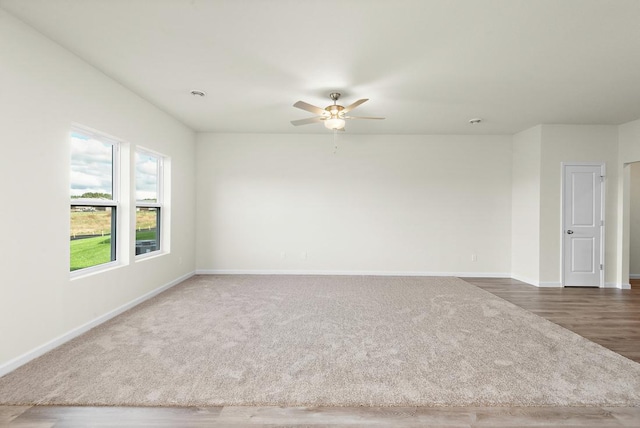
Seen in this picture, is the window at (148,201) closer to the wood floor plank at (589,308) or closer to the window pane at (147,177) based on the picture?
the window pane at (147,177)

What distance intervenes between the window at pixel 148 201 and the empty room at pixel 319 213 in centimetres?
6

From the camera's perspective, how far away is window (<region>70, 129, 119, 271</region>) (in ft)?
10.2

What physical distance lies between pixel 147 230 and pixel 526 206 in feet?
21.1

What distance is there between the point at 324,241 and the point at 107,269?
3.51m

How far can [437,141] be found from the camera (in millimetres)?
5816

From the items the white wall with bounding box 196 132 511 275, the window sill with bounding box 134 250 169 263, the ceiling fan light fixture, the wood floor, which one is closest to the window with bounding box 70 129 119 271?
the window sill with bounding box 134 250 169 263

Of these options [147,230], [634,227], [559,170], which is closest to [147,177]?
[147,230]

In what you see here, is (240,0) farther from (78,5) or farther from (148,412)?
(148,412)

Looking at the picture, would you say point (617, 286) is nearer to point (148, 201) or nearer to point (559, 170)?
point (559, 170)

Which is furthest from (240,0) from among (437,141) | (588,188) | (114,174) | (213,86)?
(588,188)

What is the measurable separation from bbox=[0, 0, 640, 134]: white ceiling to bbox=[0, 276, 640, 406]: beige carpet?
2722 mm

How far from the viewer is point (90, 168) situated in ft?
10.9

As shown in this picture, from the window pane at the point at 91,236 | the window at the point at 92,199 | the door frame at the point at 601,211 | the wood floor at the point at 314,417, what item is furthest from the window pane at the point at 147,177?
the door frame at the point at 601,211

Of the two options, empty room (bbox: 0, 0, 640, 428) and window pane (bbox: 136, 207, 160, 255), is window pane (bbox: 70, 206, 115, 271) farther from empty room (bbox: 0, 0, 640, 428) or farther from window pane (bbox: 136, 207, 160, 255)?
window pane (bbox: 136, 207, 160, 255)
